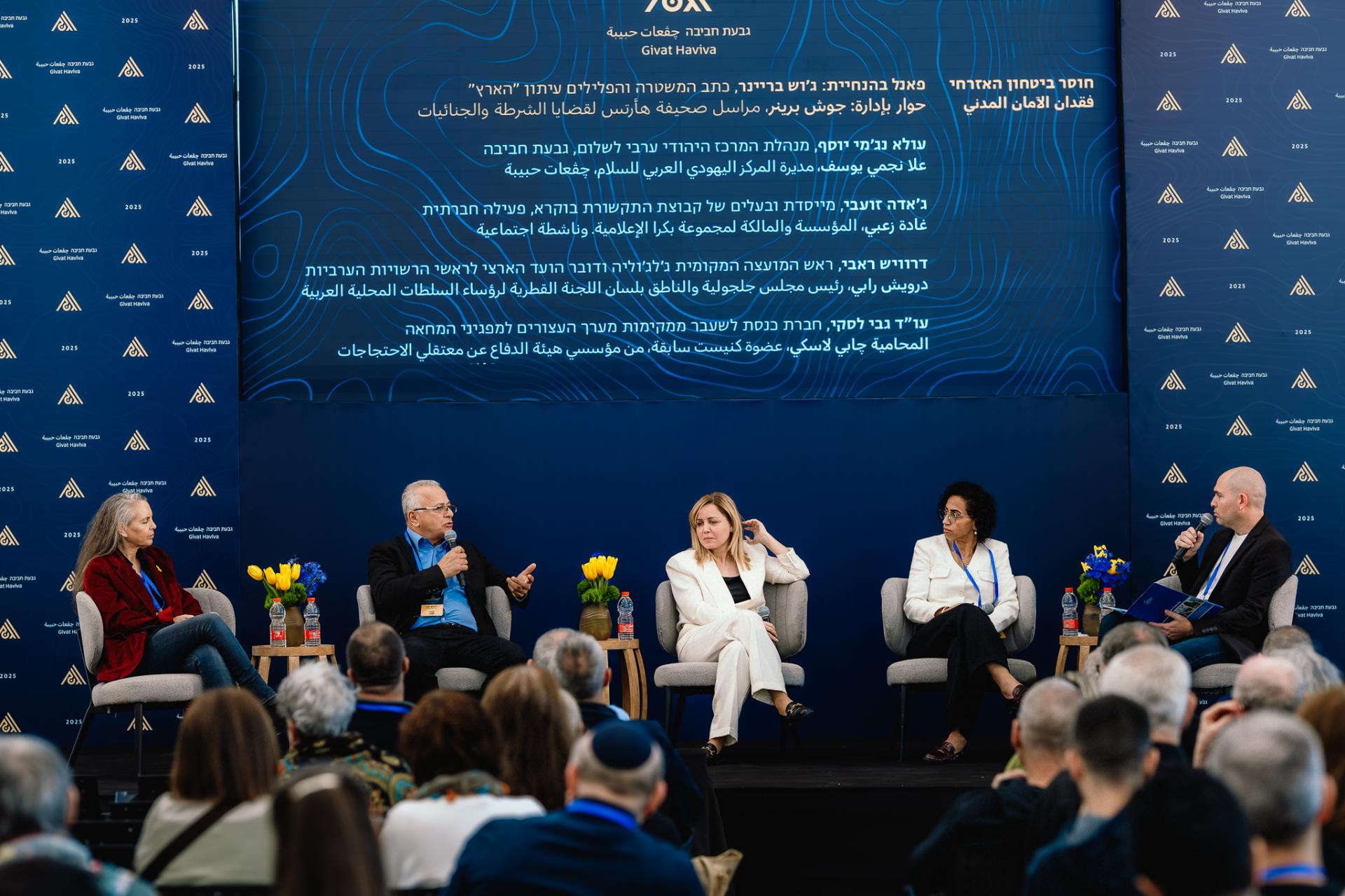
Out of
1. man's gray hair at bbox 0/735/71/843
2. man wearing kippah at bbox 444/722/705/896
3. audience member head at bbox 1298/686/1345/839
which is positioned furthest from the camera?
audience member head at bbox 1298/686/1345/839

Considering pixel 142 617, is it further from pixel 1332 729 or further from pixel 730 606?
pixel 1332 729

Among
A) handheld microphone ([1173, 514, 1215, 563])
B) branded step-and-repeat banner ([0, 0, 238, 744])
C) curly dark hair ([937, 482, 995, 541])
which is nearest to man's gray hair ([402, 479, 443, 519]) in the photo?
branded step-and-repeat banner ([0, 0, 238, 744])

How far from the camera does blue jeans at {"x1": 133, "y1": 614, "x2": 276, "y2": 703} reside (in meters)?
5.41

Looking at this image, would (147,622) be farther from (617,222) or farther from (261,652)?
(617,222)

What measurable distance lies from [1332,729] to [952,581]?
142 inches

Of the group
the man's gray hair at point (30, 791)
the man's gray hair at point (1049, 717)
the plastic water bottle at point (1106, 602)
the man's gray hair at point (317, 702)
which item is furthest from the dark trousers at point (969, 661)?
the man's gray hair at point (30, 791)

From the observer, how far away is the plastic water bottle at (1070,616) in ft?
19.6

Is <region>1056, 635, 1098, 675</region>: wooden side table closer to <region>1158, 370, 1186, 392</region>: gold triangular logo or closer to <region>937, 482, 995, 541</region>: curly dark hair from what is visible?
<region>937, 482, 995, 541</region>: curly dark hair

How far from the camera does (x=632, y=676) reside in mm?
5957

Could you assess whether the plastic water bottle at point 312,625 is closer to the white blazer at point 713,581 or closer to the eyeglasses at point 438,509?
the eyeglasses at point 438,509

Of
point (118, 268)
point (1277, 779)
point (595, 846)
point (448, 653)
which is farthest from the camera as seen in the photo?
point (118, 268)

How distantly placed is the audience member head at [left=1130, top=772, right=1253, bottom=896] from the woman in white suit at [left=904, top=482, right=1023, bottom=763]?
385 centimetres

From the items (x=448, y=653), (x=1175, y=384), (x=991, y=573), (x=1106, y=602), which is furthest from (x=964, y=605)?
(x=448, y=653)

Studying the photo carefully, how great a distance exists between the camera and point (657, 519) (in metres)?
6.46
